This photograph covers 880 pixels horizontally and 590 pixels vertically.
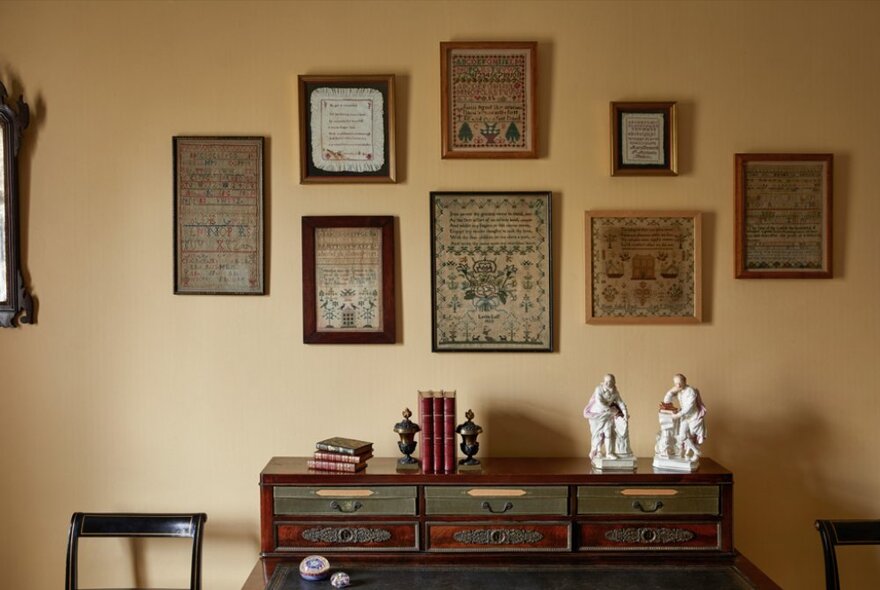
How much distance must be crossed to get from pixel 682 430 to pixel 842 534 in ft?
2.31

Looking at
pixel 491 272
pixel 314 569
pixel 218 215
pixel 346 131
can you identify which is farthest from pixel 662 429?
pixel 218 215

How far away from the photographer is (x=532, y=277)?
9.52 feet

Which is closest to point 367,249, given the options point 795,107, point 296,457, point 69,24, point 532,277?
point 532,277

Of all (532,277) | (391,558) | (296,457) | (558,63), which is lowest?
(391,558)

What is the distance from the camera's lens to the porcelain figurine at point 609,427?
8.57ft

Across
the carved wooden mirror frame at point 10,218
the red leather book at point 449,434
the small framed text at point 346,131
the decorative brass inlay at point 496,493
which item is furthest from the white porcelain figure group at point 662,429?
the carved wooden mirror frame at point 10,218

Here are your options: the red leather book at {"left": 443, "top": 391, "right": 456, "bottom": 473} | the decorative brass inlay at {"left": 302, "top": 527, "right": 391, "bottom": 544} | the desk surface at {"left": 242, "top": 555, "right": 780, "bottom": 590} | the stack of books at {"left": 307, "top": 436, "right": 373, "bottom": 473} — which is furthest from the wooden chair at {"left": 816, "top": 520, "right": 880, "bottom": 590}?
the stack of books at {"left": 307, "top": 436, "right": 373, "bottom": 473}

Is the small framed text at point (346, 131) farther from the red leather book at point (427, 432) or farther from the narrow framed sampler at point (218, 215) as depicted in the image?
the red leather book at point (427, 432)

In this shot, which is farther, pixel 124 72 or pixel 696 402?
pixel 124 72

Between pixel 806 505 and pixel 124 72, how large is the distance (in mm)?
3478

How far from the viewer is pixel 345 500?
2.57m

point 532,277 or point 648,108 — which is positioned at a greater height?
point 648,108

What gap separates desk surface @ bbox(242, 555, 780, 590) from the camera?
231cm

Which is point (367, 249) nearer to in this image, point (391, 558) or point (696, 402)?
point (391, 558)
